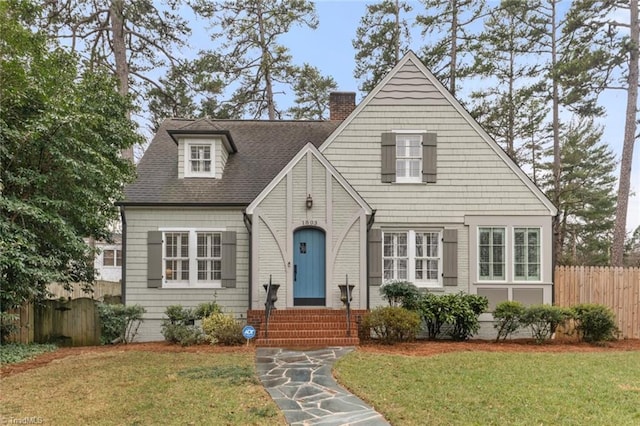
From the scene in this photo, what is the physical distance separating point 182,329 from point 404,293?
5461mm

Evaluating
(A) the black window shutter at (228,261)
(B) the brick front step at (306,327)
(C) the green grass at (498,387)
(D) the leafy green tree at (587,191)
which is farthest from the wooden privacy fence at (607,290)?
(D) the leafy green tree at (587,191)

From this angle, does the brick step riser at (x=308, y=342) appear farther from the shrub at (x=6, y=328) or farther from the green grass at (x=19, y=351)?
the shrub at (x=6, y=328)

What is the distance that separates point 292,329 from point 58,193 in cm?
648

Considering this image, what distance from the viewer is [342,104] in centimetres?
1441

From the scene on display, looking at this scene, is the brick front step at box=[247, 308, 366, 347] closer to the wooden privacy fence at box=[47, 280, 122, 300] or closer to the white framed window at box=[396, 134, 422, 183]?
the white framed window at box=[396, 134, 422, 183]

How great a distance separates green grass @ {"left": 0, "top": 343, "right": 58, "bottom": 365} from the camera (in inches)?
320

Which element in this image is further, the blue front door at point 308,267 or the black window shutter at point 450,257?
the black window shutter at point 450,257

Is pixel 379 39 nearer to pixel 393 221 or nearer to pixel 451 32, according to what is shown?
pixel 451 32

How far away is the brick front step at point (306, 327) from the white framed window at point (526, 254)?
4690 mm

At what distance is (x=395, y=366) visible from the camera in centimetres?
719

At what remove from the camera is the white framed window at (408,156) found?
37.7 ft

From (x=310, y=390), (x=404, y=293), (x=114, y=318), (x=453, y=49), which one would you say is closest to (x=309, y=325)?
(x=404, y=293)

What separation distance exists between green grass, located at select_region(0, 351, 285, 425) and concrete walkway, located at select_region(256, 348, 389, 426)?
0.24m

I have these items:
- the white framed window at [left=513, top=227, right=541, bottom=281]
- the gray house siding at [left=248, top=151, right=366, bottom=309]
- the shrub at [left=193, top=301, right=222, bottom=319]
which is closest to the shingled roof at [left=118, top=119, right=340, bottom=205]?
the gray house siding at [left=248, top=151, right=366, bottom=309]
